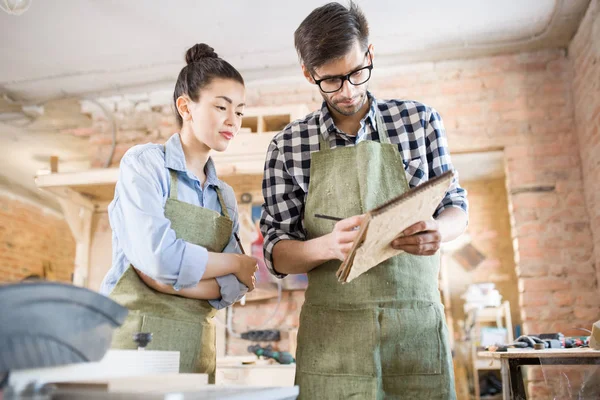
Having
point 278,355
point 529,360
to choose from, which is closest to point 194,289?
point 529,360

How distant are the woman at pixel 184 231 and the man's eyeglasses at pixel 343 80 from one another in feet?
1.01

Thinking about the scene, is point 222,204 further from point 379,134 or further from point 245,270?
point 379,134

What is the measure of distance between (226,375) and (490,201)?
3.77 m

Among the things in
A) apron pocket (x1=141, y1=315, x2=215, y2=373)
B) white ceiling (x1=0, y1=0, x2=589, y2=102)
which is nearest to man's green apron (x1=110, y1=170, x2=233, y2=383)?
apron pocket (x1=141, y1=315, x2=215, y2=373)

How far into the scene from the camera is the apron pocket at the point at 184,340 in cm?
134

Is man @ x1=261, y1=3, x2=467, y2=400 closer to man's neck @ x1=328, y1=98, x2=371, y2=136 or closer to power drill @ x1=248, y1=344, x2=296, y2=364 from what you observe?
man's neck @ x1=328, y1=98, x2=371, y2=136

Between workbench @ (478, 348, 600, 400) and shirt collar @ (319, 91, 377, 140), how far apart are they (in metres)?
1.36

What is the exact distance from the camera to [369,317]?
4.45 feet

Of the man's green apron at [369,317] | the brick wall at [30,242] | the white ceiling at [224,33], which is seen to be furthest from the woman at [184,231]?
the brick wall at [30,242]

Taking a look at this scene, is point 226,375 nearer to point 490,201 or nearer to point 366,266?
point 366,266

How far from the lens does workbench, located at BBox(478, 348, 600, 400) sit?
7.23 ft

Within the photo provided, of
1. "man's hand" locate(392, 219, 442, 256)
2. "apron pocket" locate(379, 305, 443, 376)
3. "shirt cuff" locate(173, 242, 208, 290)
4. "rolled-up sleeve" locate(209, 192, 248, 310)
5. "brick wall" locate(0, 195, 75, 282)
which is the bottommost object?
"apron pocket" locate(379, 305, 443, 376)

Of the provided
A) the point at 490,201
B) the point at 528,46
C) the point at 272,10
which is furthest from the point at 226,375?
the point at 490,201

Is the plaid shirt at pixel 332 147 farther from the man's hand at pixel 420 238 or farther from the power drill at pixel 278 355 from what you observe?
the power drill at pixel 278 355
